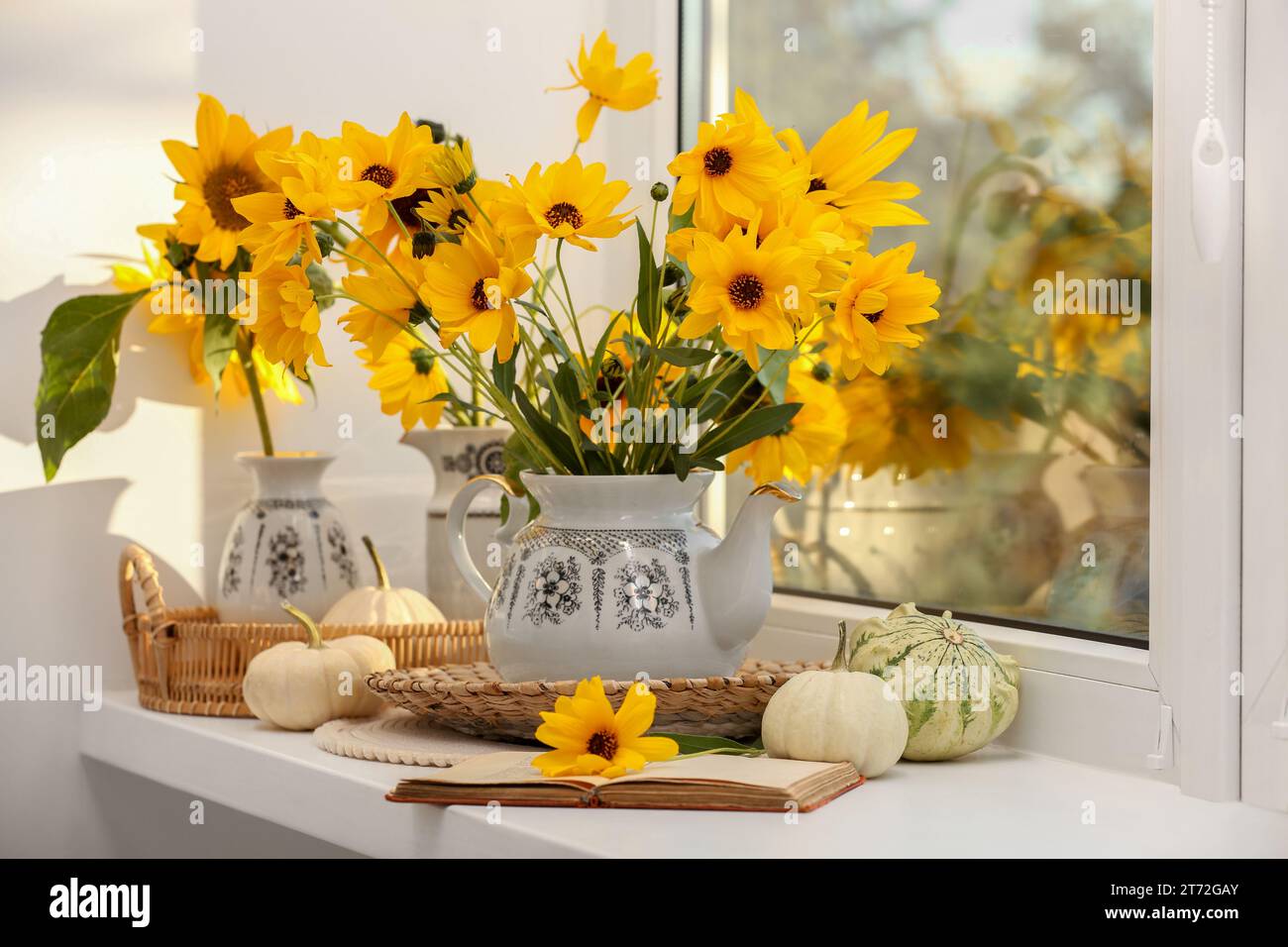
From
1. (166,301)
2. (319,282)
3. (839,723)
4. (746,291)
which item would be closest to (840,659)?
(839,723)

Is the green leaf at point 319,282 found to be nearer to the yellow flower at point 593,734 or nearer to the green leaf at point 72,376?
the green leaf at point 72,376

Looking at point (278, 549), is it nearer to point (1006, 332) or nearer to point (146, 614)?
point (146, 614)

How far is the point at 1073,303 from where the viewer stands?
108cm

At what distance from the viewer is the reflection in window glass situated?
41.0 inches

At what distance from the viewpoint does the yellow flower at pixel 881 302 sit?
3.00 feet

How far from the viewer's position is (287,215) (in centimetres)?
94

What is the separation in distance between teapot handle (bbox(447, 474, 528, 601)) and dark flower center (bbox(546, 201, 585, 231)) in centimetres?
26

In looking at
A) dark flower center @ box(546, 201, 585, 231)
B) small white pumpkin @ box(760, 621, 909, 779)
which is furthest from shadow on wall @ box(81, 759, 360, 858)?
dark flower center @ box(546, 201, 585, 231)

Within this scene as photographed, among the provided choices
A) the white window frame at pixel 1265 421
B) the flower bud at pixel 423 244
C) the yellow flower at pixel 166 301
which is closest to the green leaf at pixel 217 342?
the yellow flower at pixel 166 301

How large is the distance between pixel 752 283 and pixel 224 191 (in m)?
0.55

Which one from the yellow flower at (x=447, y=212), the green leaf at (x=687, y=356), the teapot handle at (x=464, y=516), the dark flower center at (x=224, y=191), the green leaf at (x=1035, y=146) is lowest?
the teapot handle at (x=464, y=516)

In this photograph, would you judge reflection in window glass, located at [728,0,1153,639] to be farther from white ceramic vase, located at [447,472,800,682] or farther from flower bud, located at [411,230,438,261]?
flower bud, located at [411,230,438,261]

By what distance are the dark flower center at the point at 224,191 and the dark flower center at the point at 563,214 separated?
415 mm
